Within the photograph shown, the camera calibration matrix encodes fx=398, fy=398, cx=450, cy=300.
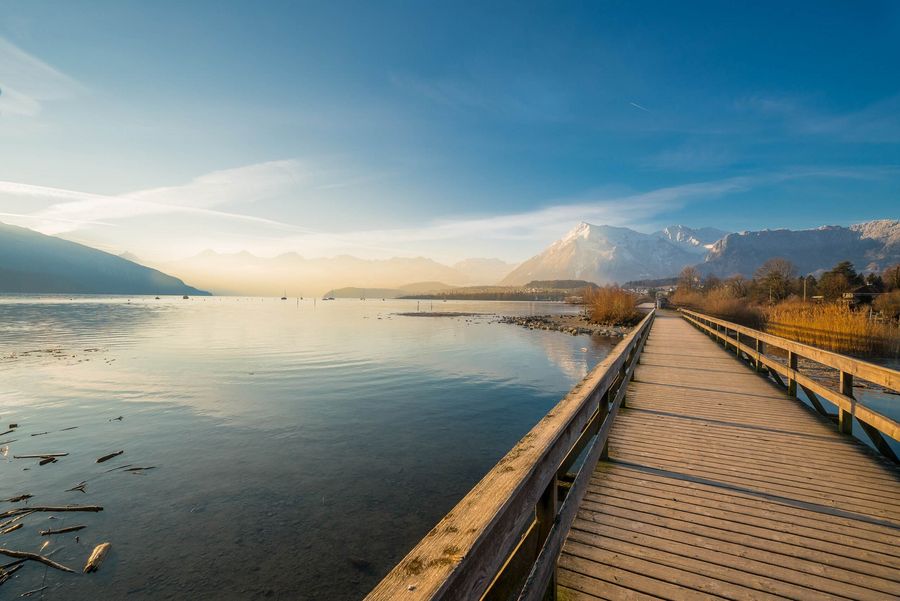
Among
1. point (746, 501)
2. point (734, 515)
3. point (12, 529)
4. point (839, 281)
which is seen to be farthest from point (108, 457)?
point (839, 281)

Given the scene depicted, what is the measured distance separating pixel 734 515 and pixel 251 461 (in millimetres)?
7735

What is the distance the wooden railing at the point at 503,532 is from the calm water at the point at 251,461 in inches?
116

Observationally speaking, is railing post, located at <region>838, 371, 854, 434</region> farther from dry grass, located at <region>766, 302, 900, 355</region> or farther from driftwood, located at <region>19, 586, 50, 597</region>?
dry grass, located at <region>766, 302, 900, 355</region>

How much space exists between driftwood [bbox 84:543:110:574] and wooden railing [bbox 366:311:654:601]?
4983 mm

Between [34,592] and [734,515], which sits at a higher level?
[734,515]

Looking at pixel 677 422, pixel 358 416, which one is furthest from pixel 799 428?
pixel 358 416

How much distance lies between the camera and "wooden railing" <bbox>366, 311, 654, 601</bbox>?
122 cm

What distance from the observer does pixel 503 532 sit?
1.66 metres

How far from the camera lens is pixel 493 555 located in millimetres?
1556

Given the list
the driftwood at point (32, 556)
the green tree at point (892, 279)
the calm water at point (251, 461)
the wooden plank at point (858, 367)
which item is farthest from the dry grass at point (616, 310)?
the driftwood at point (32, 556)

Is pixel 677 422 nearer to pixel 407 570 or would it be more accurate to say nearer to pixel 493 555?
pixel 493 555

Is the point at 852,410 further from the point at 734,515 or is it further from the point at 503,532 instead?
the point at 503,532

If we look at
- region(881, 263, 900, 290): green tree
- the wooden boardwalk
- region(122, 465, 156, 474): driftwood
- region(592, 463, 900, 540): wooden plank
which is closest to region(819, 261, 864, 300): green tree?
region(881, 263, 900, 290): green tree

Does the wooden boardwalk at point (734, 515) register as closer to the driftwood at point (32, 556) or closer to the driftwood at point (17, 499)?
the driftwood at point (32, 556)
